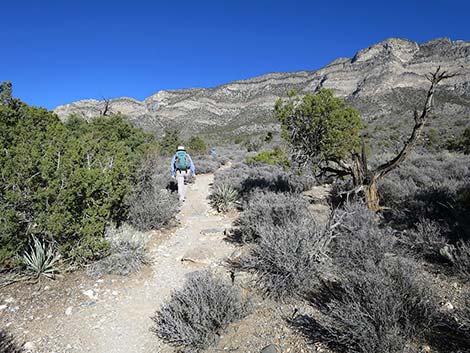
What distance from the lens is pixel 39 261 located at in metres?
4.43

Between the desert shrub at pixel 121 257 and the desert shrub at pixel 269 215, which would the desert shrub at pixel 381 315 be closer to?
the desert shrub at pixel 269 215

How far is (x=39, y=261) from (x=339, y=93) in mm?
88737

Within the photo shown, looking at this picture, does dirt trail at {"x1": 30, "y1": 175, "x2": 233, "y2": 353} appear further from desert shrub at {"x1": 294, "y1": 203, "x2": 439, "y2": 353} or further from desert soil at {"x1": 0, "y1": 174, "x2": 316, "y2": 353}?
desert shrub at {"x1": 294, "y1": 203, "x2": 439, "y2": 353}

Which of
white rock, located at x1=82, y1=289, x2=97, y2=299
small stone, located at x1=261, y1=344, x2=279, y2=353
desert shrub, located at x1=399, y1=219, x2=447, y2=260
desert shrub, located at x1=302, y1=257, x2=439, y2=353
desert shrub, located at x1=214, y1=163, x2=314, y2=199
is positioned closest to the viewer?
desert shrub, located at x1=302, y1=257, x2=439, y2=353

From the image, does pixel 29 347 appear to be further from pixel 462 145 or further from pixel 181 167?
pixel 462 145

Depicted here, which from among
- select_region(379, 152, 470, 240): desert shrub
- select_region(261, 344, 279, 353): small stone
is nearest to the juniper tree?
select_region(379, 152, 470, 240): desert shrub

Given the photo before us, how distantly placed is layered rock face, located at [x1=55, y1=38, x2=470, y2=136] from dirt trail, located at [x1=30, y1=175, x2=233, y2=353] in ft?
135

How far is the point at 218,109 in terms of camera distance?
89.2 m

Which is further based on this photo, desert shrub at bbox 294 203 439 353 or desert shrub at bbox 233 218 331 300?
desert shrub at bbox 233 218 331 300

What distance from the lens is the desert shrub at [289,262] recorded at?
387cm

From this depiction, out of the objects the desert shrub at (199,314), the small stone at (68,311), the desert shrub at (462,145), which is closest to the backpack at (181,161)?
the small stone at (68,311)

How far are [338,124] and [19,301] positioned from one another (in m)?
7.25

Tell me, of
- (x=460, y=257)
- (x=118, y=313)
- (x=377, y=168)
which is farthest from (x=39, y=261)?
(x=377, y=168)

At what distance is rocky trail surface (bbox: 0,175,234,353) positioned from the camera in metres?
3.41
